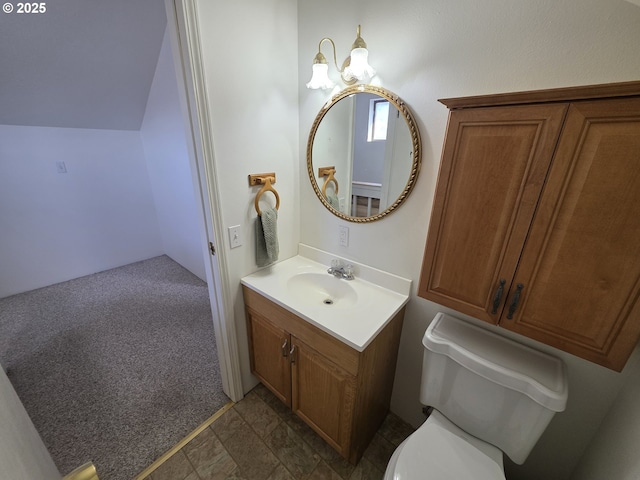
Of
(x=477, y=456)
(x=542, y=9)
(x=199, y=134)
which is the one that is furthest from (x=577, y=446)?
(x=199, y=134)

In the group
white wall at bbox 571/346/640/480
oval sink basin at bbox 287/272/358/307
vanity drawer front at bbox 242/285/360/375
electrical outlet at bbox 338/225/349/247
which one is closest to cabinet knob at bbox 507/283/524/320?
white wall at bbox 571/346/640/480

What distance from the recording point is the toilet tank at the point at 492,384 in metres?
0.86

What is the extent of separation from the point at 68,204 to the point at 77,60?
1.59 metres

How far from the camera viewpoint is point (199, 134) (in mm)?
1113

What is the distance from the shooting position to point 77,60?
210 cm

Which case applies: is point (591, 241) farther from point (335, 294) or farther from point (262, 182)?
point (262, 182)

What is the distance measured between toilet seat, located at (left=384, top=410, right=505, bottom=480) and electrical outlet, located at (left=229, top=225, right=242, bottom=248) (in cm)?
117

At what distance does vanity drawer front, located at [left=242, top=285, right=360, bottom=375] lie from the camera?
1049 millimetres

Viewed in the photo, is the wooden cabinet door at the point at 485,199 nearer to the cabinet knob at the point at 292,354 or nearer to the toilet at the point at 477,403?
the toilet at the point at 477,403

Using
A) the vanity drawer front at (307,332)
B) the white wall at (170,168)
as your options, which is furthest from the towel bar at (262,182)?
the white wall at (170,168)

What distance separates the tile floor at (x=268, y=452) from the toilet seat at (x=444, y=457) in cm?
47

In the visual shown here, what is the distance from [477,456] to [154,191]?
410cm

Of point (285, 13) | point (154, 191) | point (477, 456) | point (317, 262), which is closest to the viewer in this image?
point (477, 456)

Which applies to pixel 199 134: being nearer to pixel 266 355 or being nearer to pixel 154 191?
pixel 266 355
